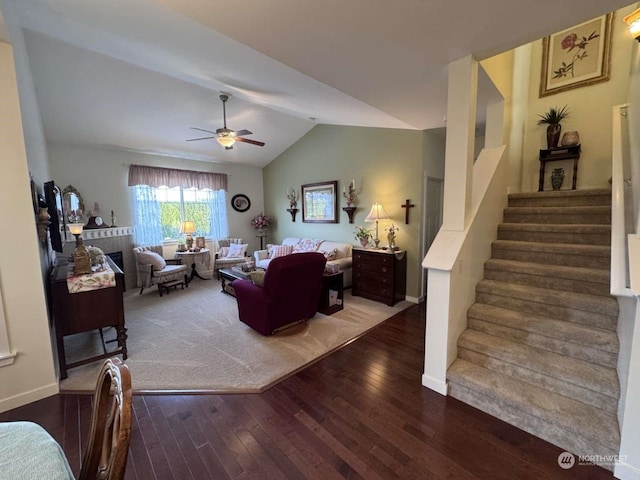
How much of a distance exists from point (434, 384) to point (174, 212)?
5.83 meters

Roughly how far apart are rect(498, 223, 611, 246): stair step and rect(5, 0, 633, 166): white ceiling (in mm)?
1576

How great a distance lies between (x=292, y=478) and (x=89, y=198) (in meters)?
5.59

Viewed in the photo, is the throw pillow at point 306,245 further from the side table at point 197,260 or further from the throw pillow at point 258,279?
the throw pillow at point 258,279

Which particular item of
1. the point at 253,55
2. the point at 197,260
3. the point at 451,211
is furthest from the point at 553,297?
the point at 197,260

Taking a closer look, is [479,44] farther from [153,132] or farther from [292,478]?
[153,132]

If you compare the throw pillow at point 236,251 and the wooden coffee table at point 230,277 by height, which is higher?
the throw pillow at point 236,251

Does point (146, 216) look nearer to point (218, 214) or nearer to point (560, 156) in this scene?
point (218, 214)

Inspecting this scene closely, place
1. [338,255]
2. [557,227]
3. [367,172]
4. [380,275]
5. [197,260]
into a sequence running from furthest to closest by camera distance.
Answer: [197,260] < [338,255] < [367,172] < [380,275] < [557,227]

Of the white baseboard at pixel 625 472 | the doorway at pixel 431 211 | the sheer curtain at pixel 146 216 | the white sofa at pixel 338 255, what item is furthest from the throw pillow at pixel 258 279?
the sheer curtain at pixel 146 216

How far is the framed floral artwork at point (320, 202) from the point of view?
552 cm

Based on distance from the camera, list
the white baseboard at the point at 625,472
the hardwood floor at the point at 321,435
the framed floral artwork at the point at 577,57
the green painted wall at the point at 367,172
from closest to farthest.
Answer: the white baseboard at the point at 625,472
the hardwood floor at the point at 321,435
the framed floral artwork at the point at 577,57
the green painted wall at the point at 367,172

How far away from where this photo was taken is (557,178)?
3670mm

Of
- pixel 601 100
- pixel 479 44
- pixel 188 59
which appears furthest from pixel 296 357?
pixel 601 100

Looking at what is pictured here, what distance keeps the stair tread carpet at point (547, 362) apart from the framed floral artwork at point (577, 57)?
3.66 meters
